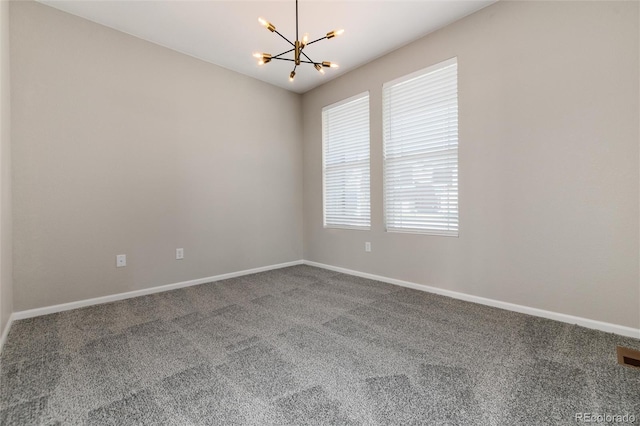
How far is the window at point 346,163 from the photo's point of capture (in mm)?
3827

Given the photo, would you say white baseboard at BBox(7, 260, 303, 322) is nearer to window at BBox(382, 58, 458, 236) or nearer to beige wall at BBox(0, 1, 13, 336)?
beige wall at BBox(0, 1, 13, 336)

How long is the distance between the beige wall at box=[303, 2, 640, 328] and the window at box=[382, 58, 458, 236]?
112 mm

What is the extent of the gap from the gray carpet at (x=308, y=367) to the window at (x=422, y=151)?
3.28ft

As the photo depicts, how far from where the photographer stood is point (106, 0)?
8.27 feet

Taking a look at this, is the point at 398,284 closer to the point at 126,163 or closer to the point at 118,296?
the point at 118,296

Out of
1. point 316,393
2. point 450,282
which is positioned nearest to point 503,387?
point 316,393

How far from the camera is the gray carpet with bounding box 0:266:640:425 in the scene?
1315 millimetres

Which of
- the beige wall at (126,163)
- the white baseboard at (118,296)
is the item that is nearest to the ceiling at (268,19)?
the beige wall at (126,163)

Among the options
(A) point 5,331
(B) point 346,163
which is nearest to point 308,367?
(A) point 5,331

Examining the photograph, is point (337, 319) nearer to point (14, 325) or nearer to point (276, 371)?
point (276, 371)

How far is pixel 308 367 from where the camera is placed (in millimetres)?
1685

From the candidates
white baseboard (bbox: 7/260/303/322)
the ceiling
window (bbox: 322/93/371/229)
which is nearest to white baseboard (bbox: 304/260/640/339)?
window (bbox: 322/93/371/229)

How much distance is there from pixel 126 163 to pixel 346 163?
266 centimetres

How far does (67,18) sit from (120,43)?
1.37 ft
